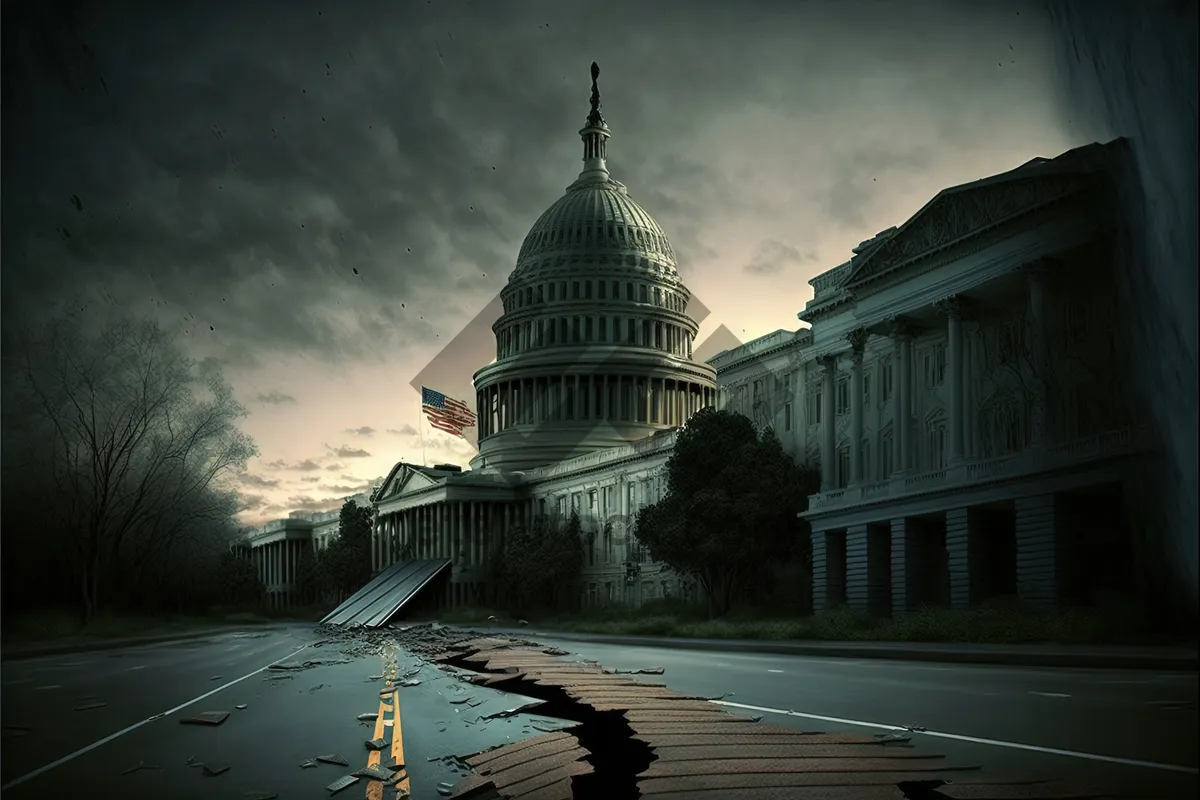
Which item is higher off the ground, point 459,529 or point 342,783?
point 459,529

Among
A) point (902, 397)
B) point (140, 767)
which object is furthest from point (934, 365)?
point (140, 767)

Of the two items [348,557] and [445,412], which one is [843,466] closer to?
[445,412]

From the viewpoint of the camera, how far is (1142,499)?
13.0ft

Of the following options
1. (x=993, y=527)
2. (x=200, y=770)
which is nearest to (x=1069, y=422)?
(x=200, y=770)

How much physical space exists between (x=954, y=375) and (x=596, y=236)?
300 feet

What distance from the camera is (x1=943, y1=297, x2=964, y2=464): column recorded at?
1890 inches

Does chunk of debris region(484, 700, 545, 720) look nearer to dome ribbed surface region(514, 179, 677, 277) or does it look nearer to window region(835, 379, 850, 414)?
window region(835, 379, 850, 414)

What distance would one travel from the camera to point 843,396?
221 feet

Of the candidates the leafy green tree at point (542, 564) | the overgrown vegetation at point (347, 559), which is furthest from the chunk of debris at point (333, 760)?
the overgrown vegetation at point (347, 559)

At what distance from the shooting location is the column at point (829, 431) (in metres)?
62.2

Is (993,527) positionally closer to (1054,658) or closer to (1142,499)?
(1054,658)

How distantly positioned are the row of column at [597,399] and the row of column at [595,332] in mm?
5085

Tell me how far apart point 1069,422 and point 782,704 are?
34.0ft

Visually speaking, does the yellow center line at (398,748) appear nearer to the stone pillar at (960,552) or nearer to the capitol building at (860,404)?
the capitol building at (860,404)
